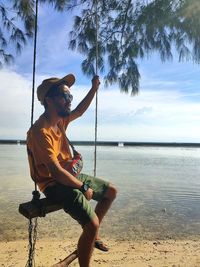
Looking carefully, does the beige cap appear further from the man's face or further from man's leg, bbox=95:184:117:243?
man's leg, bbox=95:184:117:243

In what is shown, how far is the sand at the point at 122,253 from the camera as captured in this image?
4684 mm

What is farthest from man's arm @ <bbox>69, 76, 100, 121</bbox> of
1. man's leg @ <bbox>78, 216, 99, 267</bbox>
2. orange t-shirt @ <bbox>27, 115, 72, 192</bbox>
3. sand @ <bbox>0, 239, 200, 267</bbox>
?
sand @ <bbox>0, 239, 200, 267</bbox>

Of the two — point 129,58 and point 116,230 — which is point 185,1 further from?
point 116,230

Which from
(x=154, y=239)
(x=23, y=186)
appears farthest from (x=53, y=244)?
(x=23, y=186)

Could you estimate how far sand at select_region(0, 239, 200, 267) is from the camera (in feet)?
15.4

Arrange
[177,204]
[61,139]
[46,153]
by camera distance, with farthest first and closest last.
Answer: [177,204]
[61,139]
[46,153]

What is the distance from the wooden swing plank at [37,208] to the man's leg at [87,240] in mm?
291

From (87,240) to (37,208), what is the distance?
440 mm

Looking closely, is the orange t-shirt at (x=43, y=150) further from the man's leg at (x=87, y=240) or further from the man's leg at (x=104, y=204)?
the man's leg at (x=104, y=204)

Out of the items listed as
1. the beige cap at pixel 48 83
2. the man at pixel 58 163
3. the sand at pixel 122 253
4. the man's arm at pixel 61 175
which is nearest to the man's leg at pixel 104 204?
the man at pixel 58 163

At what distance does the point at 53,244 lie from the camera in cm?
575

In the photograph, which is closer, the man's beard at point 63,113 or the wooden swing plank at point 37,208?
the wooden swing plank at point 37,208

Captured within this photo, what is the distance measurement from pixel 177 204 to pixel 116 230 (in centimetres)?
348

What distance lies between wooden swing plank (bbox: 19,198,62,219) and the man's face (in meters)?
0.70
